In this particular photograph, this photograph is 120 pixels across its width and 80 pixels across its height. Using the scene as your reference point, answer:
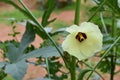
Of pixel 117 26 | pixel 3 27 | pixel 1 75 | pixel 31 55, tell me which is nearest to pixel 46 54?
pixel 31 55

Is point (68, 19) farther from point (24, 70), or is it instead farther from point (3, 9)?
point (24, 70)

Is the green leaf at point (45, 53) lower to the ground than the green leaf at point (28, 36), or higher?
lower

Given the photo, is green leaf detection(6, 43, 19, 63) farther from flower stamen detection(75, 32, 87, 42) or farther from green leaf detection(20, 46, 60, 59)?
flower stamen detection(75, 32, 87, 42)

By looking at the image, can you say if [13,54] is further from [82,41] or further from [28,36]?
[82,41]

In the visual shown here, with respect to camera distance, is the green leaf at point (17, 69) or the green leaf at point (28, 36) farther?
the green leaf at point (28, 36)

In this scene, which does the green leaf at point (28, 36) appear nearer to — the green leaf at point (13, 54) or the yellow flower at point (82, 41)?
the green leaf at point (13, 54)

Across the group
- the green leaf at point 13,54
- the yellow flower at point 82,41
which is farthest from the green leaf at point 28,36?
the yellow flower at point 82,41

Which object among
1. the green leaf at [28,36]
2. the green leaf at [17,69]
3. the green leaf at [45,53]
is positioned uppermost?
the green leaf at [28,36]

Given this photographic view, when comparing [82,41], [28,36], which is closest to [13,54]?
[28,36]
